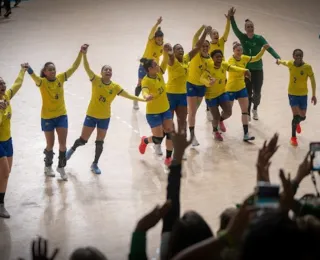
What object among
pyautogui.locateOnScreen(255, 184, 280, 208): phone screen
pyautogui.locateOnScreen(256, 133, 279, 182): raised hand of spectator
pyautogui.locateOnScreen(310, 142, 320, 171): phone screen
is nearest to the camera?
pyautogui.locateOnScreen(255, 184, 280, 208): phone screen

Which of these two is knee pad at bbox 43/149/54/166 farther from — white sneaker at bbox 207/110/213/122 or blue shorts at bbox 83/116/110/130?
white sneaker at bbox 207/110/213/122

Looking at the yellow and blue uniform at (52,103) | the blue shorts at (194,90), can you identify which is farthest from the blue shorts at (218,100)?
the yellow and blue uniform at (52,103)

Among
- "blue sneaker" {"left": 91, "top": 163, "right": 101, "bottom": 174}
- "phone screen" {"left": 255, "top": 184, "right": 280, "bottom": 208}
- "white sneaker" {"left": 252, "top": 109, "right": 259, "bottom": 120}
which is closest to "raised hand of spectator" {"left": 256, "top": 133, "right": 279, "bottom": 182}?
"phone screen" {"left": 255, "top": 184, "right": 280, "bottom": 208}

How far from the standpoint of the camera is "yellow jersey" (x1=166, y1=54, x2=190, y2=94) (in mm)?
9883

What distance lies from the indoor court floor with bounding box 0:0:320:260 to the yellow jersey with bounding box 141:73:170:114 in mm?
839

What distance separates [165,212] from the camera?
429 cm

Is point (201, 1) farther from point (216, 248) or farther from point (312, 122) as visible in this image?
point (216, 248)

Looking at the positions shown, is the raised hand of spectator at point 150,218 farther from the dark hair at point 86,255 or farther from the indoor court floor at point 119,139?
the indoor court floor at point 119,139

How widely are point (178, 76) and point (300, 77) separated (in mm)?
1923

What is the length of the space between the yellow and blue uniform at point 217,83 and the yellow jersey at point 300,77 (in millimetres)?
748

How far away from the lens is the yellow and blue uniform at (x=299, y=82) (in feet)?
33.6

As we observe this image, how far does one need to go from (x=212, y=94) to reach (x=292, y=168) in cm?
177

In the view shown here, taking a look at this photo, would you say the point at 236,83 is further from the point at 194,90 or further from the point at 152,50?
the point at 152,50

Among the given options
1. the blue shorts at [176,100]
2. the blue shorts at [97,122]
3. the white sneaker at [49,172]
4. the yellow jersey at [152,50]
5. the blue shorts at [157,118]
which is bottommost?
the white sneaker at [49,172]
